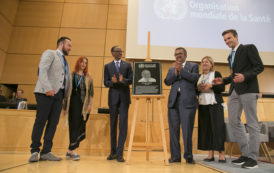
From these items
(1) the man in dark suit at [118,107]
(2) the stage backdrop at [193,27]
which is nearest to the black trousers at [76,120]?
(1) the man in dark suit at [118,107]

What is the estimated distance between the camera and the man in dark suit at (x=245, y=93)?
2.01m

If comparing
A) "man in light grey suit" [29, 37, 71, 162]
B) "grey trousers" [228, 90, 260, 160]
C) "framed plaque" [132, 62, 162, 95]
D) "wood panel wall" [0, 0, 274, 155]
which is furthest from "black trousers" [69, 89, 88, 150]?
"wood panel wall" [0, 0, 274, 155]

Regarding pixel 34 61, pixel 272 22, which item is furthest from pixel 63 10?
pixel 272 22

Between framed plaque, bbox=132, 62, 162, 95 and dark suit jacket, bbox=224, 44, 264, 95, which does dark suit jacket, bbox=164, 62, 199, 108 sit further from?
dark suit jacket, bbox=224, 44, 264, 95

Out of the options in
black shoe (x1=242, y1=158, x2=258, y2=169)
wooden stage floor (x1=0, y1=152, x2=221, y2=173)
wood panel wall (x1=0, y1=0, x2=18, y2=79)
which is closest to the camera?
wooden stage floor (x1=0, y1=152, x2=221, y2=173)

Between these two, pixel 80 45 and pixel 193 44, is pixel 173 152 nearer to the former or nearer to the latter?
pixel 193 44

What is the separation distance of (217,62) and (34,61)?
4.69 meters

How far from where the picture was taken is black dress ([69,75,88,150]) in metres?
2.46

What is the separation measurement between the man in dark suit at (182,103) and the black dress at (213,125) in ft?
0.92

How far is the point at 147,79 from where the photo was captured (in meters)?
2.25

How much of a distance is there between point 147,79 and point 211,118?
3.24 ft

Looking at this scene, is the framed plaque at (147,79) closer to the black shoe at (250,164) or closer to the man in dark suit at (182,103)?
the man in dark suit at (182,103)

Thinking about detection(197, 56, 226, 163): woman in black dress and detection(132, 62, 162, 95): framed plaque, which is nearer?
detection(132, 62, 162, 95): framed plaque

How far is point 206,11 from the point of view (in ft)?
15.8
